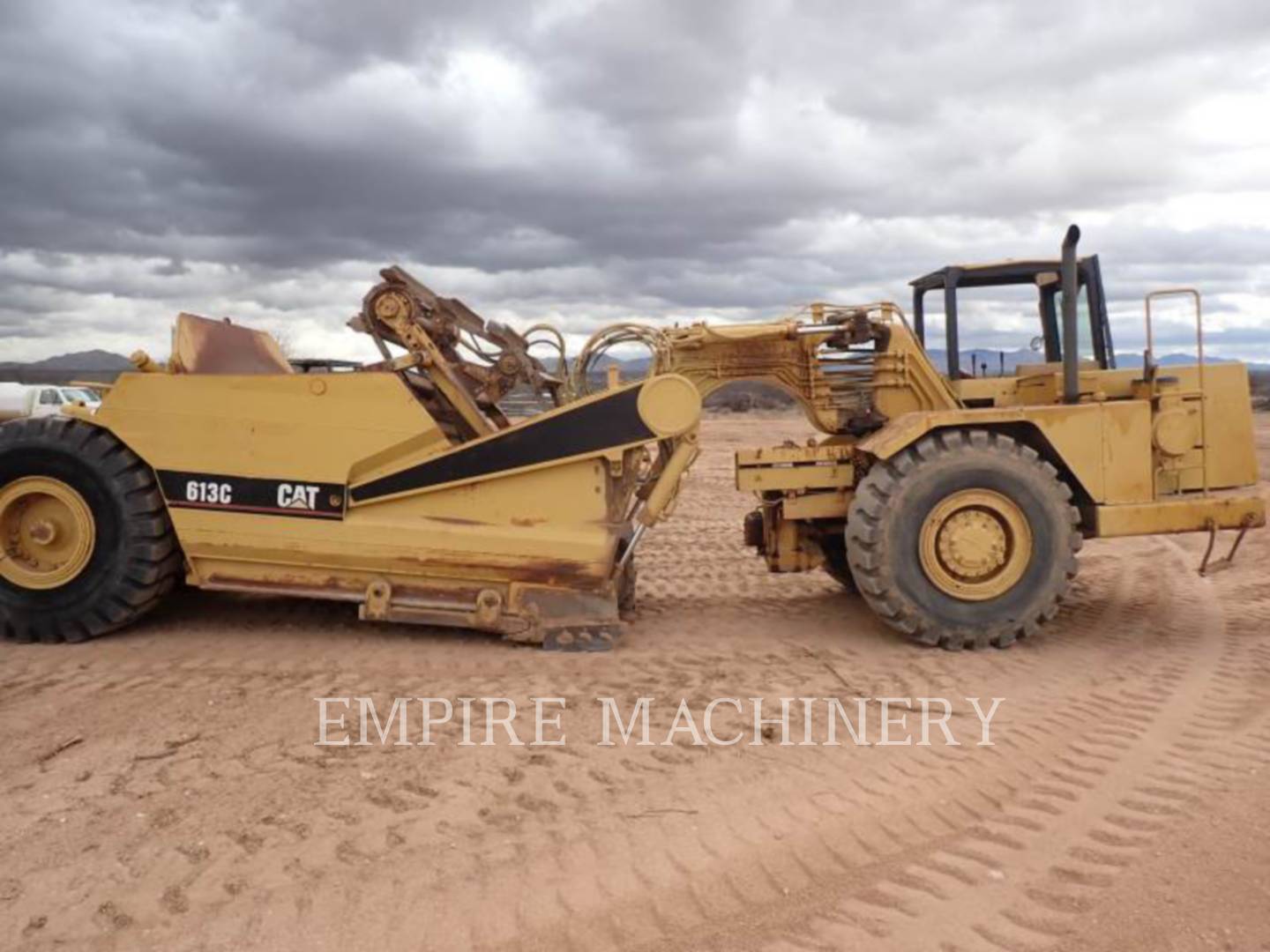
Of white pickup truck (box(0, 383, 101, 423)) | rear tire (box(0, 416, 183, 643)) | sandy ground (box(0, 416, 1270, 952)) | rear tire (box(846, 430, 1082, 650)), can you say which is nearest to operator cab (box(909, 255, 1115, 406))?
rear tire (box(846, 430, 1082, 650))

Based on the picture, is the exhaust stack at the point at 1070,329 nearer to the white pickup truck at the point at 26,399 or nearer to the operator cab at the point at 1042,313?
the operator cab at the point at 1042,313

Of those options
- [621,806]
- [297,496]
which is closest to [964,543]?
[621,806]

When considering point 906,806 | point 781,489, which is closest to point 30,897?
point 906,806

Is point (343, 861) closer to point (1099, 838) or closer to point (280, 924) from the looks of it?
point (280, 924)

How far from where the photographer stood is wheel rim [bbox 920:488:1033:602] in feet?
19.0

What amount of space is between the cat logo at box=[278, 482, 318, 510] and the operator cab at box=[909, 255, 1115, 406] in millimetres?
4212

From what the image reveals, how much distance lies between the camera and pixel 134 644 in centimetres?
554

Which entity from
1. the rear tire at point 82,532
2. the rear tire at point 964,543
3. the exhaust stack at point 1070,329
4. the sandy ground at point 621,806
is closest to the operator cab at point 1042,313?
the exhaust stack at point 1070,329

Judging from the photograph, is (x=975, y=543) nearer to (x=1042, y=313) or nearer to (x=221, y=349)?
(x=1042, y=313)

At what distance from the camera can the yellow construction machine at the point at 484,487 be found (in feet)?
18.3

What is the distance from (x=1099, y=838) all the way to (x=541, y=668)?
2.81 m

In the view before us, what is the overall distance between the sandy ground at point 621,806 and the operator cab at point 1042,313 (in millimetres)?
1924

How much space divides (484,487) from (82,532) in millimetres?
2301

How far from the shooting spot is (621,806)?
363 centimetres
